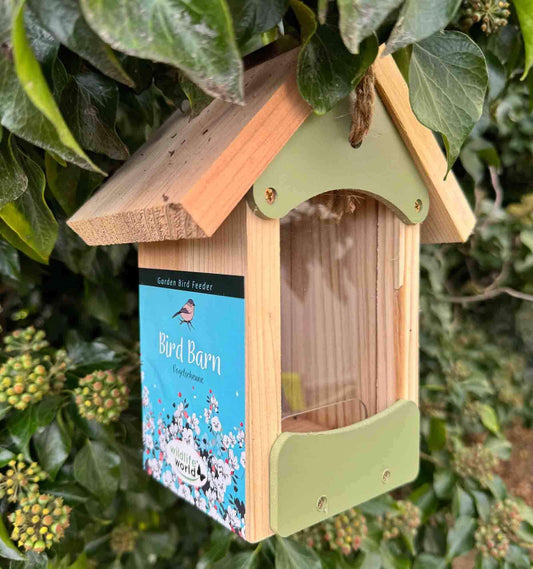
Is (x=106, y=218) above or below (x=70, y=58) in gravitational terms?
below

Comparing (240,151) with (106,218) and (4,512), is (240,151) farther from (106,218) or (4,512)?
(4,512)

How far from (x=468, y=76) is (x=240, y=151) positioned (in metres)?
0.21

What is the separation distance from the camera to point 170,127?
0.56 m

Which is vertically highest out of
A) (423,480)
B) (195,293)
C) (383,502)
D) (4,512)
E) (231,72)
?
(231,72)

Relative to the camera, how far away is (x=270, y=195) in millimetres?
423

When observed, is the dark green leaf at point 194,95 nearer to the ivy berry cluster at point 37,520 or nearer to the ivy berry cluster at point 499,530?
the ivy berry cluster at point 37,520

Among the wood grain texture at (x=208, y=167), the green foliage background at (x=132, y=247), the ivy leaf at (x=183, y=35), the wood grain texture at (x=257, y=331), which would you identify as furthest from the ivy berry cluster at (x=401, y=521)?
the ivy leaf at (x=183, y=35)

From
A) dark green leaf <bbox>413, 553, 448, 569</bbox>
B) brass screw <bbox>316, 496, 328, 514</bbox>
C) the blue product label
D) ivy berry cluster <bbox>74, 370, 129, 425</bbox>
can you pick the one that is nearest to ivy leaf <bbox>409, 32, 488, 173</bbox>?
the blue product label

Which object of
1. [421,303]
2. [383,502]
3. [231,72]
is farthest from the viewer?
[421,303]

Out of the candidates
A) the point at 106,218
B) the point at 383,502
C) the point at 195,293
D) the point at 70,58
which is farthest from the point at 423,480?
the point at 70,58

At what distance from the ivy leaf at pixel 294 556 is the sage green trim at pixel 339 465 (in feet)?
0.49

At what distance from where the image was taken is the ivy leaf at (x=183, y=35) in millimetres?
258

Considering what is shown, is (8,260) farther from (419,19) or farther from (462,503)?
(462,503)

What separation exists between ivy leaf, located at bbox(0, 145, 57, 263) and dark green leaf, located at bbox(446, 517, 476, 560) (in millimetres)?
724
